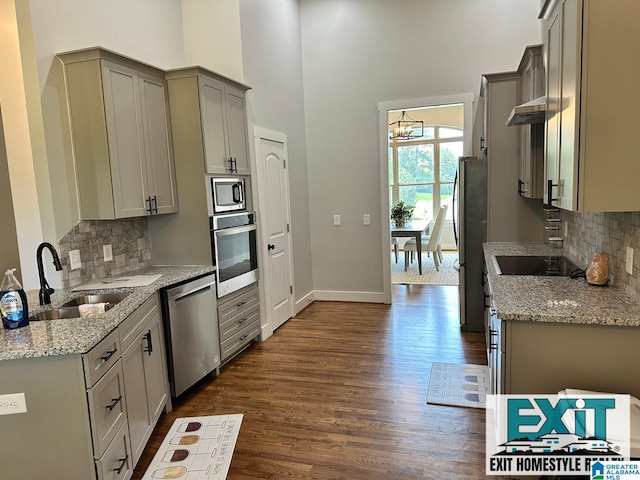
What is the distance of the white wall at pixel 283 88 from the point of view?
4102mm

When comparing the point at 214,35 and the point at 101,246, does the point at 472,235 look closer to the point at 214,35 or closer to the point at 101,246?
the point at 214,35

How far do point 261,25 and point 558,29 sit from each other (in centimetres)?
307

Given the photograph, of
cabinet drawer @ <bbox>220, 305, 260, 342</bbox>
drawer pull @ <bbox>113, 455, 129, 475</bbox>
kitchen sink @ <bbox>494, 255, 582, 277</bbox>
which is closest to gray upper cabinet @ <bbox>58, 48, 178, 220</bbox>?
cabinet drawer @ <bbox>220, 305, 260, 342</bbox>

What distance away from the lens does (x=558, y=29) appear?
206 centimetres

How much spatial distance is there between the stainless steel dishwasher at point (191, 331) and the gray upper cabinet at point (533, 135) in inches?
102

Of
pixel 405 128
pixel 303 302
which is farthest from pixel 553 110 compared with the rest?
pixel 405 128

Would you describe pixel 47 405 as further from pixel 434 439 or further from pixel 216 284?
pixel 434 439

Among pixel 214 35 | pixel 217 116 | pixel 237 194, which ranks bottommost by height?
pixel 237 194

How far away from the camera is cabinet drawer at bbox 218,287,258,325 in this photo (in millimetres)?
3512

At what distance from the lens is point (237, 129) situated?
3818 mm

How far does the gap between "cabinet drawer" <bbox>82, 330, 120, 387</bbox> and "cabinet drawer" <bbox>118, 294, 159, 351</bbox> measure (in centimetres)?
8

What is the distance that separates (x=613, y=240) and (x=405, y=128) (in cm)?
591

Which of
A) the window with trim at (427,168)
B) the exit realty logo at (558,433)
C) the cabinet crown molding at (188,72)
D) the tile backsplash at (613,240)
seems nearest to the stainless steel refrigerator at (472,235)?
the tile backsplash at (613,240)

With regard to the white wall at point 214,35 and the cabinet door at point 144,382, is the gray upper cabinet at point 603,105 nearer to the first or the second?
the cabinet door at point 144,382
